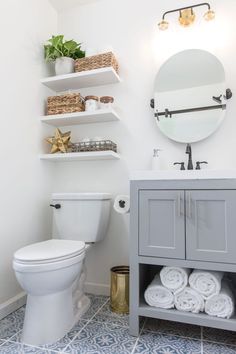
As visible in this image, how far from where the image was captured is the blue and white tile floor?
1195mm

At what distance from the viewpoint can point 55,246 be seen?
1.41m

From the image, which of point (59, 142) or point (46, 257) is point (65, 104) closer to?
point (59, 142)

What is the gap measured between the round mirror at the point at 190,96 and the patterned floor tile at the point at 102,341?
4.10ft

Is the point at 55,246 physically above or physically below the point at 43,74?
below

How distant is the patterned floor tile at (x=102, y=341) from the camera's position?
1.19 meters

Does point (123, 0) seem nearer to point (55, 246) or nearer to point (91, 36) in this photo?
point (91, 36)

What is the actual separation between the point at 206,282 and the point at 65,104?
60.2 inches

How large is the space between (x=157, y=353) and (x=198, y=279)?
1.30 ft

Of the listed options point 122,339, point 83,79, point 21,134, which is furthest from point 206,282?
point 83,79

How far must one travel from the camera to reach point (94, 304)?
1.69m

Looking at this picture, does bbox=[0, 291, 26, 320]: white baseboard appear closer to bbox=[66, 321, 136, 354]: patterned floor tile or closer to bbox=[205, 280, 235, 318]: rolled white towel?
bbox=[66, 321, 136, 354]: patterned floor tile

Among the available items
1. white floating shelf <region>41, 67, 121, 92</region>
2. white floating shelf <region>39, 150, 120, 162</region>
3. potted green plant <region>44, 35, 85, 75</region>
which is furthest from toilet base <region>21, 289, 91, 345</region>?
potted green plant <region>44, 35, 85, 75</region>

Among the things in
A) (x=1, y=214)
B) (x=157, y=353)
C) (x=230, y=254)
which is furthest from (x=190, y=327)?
(x=1, y=214)

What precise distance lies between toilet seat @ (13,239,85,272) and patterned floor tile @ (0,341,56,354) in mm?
389
